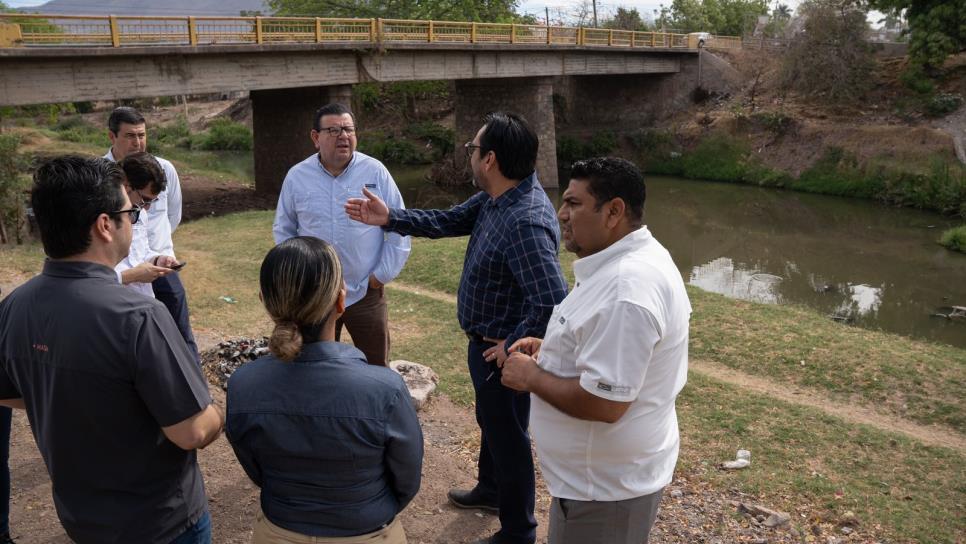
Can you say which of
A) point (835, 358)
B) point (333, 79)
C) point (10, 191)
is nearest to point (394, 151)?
point (333, 79)

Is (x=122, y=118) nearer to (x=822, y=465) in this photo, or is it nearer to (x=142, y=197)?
(x=142, y=197)

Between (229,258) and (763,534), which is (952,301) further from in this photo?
(229,258)

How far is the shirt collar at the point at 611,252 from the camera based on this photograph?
2455 millimetres

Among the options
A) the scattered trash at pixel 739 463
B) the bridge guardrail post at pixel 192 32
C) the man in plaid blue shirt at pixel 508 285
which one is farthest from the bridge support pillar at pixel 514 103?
the man in plaid blue shirt at pixel 508 285

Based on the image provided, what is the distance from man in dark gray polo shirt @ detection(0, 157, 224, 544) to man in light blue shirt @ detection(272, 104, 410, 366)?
2.07 meters

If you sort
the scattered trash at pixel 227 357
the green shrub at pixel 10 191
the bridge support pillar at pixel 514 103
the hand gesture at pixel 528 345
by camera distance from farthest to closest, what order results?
the bridge support pillar at pixel 514 103
the green shrub at pixel 10 191
the scattered trash at pixel 227 357
the hand gesture at pixel 528 345

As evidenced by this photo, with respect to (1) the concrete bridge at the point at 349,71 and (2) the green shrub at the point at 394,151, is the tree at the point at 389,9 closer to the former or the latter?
(2) the green shrub at the point at 394,151

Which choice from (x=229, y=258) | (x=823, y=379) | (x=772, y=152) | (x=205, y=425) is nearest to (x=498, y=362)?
(x=205, y=425)

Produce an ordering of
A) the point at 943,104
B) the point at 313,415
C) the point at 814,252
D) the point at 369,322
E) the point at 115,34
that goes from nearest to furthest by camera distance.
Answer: the point at 313,415 → the point at 369,322 → the point at 115,34 → the point at 814,252 → the point at 943,104

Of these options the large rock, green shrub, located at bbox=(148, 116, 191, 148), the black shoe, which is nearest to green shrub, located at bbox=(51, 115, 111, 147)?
green shrub, located at bbox=(148, 116, 191, 148)

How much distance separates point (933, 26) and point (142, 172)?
1094 inches

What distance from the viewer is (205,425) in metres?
2.28

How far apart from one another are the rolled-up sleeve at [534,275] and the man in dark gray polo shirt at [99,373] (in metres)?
1.37

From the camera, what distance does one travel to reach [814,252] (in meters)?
17.5
